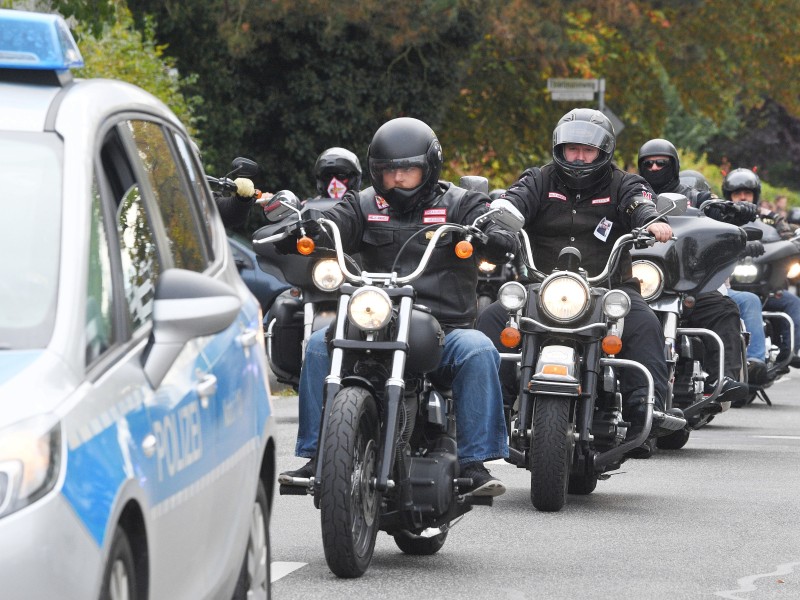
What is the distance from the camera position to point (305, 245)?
8039mm

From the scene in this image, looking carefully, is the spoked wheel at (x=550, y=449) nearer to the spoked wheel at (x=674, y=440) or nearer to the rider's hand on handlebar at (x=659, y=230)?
the rider's hand on handlebar at (x=659, y=230)

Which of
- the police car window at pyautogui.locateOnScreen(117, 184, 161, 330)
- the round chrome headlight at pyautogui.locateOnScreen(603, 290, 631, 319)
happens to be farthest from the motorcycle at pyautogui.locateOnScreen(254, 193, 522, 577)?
the police car window at pyautogui.locateOnScreen(117, 184, 161, 330)

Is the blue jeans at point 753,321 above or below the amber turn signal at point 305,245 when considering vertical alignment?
below

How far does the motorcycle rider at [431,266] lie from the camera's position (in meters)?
7.88

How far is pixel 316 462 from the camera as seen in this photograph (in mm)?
7270

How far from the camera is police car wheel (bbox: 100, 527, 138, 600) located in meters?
3.95

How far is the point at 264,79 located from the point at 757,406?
12.2m

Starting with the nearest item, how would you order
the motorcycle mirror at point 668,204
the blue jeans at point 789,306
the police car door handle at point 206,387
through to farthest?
the police car door handle at point 206,387, the motorcycle mirror at point 668,204, the blue jeans at point 789,306

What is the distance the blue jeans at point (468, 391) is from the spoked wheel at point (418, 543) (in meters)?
0.35

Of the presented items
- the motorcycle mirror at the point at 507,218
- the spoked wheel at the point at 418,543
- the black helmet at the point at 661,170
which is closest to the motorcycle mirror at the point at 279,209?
the motorcycle mirror at the point at 507,218

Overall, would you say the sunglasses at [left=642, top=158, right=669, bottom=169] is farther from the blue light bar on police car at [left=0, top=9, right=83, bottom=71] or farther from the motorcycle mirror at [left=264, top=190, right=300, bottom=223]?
the blue light bar on police car at [left=0, top=9, right=83, bottom=71]

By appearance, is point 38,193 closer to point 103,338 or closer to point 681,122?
point 103,338

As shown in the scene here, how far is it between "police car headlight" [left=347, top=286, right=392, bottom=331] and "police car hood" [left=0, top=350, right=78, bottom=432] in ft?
11.4

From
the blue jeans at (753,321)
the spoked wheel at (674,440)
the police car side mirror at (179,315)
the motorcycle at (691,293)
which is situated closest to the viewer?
the police car side mirror at (179,315)
